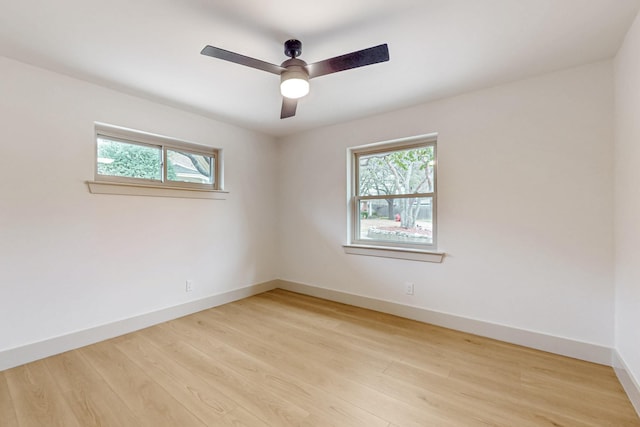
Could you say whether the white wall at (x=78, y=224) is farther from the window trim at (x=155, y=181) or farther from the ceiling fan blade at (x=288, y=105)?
the ceiling fan blade at (x=288, y=105)

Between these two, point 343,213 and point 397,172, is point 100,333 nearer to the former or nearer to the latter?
point 343,213

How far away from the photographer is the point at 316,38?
1.86m

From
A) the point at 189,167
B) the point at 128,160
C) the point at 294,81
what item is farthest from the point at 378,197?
the point at 128,160

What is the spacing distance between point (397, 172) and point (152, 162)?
2.77 meters

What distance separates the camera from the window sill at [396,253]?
2.90 metres

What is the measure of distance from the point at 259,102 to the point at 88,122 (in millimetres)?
1542

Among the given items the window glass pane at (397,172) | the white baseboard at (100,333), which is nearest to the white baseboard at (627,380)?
the window glass pane at (397,172)

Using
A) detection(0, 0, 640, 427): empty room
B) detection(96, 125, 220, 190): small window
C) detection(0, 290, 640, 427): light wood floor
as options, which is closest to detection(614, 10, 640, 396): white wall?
detection(0, 0, 640, 427): empty room

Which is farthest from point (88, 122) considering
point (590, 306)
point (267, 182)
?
point (590, 306)

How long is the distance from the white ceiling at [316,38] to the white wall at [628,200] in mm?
221

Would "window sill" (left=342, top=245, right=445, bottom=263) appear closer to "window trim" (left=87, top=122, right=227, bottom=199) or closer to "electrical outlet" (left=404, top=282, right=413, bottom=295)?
"electrical outlet" (left=404, top=282, right=413, bottom=295)

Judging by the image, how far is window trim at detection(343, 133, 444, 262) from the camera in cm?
297

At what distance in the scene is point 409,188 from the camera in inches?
→ 125

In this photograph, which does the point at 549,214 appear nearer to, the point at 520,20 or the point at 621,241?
the point at 621,241
